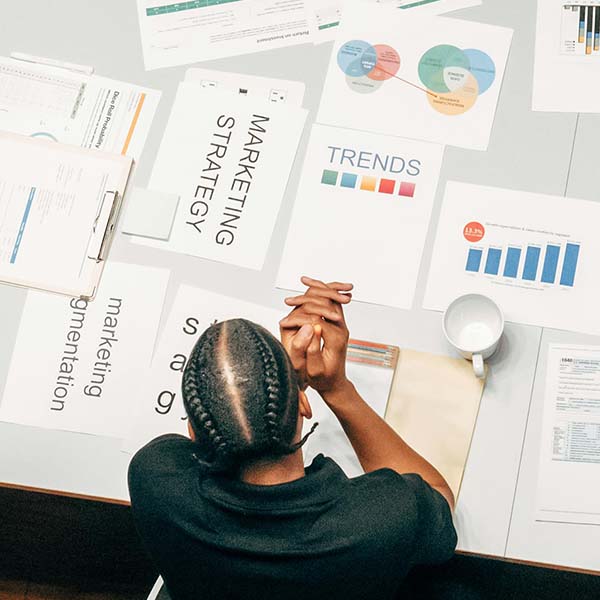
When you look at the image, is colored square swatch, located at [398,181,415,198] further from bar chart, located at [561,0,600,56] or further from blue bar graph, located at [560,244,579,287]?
bar chart, located at [561,0,600,56]

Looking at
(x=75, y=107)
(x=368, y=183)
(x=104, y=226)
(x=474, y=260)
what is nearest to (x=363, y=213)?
(x=368, y=183)

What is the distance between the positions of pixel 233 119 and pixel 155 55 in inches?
8.1

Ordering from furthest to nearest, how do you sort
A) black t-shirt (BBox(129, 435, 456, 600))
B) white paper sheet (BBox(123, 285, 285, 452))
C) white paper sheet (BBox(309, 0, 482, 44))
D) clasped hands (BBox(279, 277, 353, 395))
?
white paper sheet (BBox(309, 0, 482, 44)) < white paper sheet (BBox(123, 285, 285, 452)) < clasped hands (BBox(279, 277, 353, 395)) < black t-shirt (BBox(129, 435, 456, 600))

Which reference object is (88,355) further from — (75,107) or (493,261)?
(493,261)

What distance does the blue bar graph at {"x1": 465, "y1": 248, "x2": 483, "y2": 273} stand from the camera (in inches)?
51.4

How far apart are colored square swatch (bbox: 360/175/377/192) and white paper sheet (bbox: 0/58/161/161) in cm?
39

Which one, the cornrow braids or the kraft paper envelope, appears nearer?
the cornrow braids

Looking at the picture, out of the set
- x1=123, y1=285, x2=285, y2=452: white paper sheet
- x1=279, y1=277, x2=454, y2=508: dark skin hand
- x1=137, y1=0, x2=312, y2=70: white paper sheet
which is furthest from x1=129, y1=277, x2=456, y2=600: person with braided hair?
x1=137, y1=0, x2=312, y2=70: white paper sheet

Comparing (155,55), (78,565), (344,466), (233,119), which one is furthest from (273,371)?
(78,565)

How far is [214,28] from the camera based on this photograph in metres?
1.51

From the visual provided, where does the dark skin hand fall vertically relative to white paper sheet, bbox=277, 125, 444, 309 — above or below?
below

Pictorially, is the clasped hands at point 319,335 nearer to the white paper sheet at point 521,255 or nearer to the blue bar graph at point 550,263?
the white paper sheet at point 521,255

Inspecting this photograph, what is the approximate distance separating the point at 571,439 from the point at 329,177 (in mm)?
562

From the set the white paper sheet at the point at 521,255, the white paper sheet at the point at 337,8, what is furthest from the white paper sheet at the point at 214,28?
the white paper sheet at the point at 521,255
